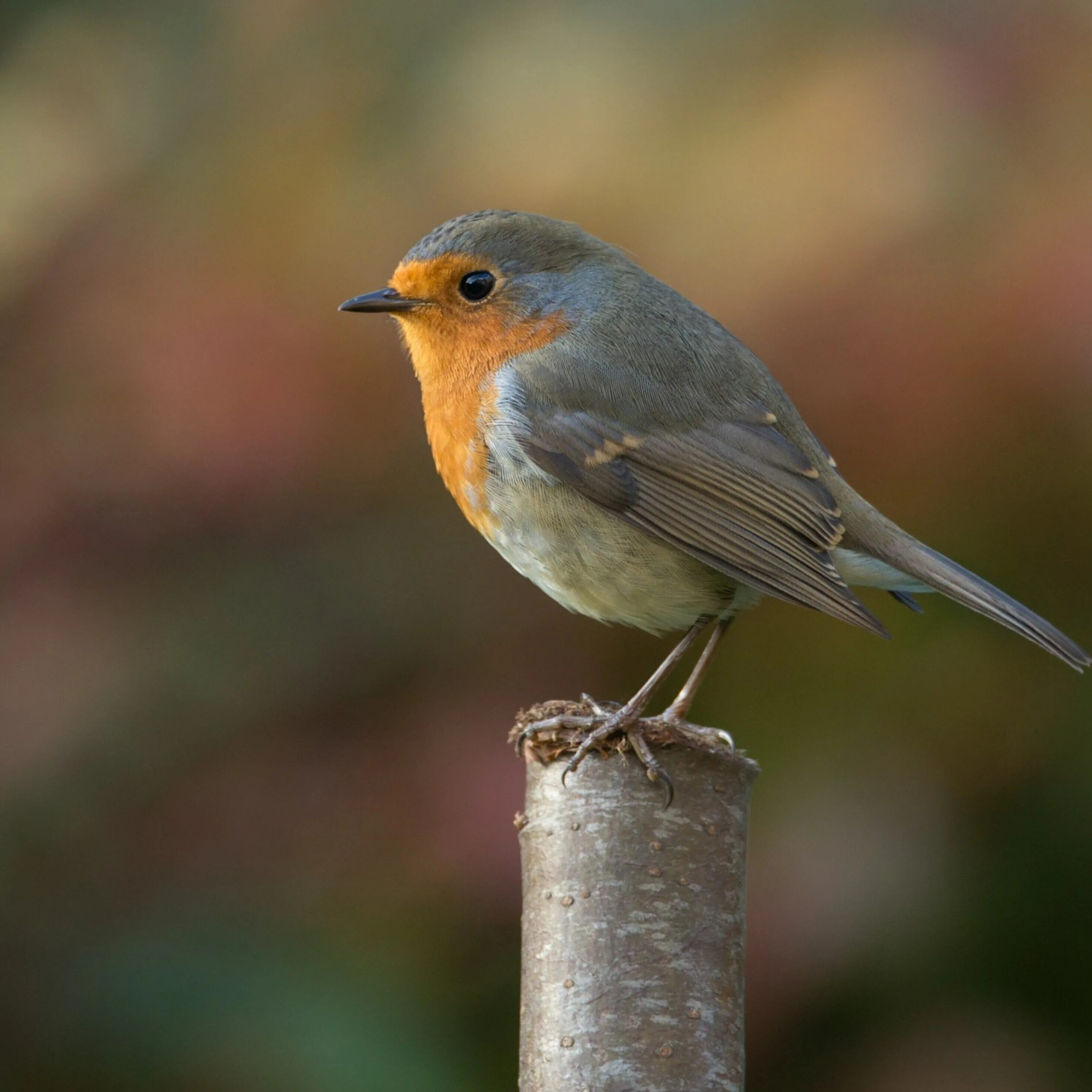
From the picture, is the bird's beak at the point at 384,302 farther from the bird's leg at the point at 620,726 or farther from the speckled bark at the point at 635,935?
the speckled bark at the point at 635,935

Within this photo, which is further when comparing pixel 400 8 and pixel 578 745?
pixel 400 8

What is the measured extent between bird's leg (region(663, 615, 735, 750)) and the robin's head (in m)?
0.68

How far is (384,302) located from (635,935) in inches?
61.1

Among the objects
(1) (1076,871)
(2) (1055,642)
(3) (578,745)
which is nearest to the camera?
(3) (578,745)

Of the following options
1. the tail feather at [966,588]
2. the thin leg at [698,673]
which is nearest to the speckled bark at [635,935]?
the thin leg at [698,673]

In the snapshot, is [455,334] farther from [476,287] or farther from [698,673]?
[698,673]

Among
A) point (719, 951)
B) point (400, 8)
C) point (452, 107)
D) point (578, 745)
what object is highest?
point (400, 8)

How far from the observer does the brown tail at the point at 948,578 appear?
8.65 feet

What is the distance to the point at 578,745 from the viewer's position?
85.9 inches

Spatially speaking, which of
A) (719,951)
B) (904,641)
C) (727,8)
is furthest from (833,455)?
(719,951)

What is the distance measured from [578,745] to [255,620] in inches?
61.9

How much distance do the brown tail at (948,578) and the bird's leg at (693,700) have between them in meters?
0.31

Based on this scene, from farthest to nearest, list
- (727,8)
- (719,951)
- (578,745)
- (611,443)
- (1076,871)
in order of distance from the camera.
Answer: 1. (727,8)
2. (1076,871)
3. (611,443)
4. (578,745)
5. (719,951)

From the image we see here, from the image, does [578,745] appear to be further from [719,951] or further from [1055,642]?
[1055,642]
